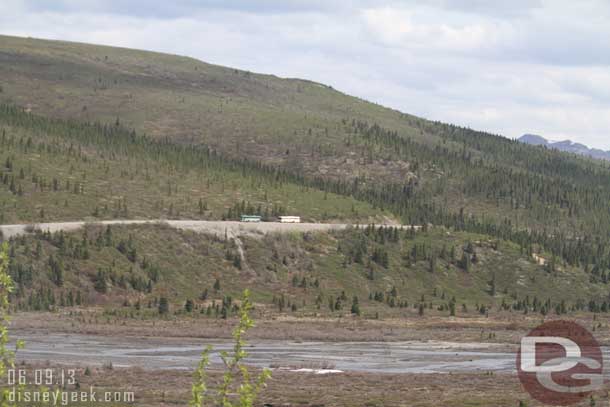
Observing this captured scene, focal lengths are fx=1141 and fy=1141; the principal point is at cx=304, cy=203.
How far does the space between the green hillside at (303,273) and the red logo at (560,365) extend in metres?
17.8

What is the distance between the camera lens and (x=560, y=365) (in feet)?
154

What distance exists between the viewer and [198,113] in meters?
194

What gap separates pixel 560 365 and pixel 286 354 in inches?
490

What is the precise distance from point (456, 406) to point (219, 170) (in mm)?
97769

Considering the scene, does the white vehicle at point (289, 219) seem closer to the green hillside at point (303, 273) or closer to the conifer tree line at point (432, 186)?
the conifer tree line at point (432, 186)

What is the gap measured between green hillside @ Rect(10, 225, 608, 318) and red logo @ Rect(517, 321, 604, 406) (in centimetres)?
1784

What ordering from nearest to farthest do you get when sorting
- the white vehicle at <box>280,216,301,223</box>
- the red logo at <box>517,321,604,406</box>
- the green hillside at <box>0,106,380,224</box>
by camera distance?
the red logo at <box>517,321,604,406</box> → the green hillside at <box>0,106,380,224</box> → the white vehicle at <box>280,216,301,223</box>

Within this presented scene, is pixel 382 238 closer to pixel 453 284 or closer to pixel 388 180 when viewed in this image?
pixel 453 284

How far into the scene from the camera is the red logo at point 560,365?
39.2 m

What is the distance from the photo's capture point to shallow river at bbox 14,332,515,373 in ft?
153

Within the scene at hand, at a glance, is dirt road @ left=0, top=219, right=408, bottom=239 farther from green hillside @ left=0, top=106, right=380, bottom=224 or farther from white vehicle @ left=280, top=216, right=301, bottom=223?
green hillside @ left=0, top=106, right=380, bottom=224

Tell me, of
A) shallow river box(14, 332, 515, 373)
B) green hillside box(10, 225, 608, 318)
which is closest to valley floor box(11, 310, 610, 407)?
shallow river box(14, 332, 515, 373)

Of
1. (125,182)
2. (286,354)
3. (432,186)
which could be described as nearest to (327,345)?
(286,354)

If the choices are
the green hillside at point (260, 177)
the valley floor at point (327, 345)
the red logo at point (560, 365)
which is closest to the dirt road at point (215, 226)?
the green hillside at point (260, 177)
